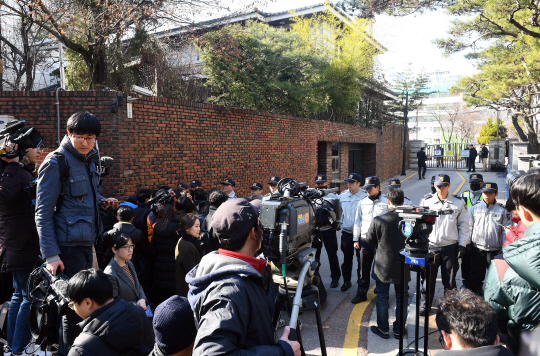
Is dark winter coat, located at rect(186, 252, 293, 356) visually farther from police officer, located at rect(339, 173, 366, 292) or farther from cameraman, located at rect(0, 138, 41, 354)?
police officer, located at rect(339, 173, 366, 292)

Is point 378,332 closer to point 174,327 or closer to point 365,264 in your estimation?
point 365,264

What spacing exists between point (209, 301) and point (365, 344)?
3.47m

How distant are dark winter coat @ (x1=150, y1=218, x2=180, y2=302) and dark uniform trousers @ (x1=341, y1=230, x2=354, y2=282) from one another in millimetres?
2922

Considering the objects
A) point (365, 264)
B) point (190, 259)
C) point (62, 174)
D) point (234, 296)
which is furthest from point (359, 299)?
point (234, 296)

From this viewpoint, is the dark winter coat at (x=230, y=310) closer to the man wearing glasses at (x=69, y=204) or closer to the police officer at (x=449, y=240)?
the man wearing glasses at (x=69, y=204)

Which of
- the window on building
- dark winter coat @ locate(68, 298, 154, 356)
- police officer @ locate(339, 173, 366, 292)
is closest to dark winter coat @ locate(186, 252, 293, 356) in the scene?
dark winter coat @ locate(68, 298, 154, 356)

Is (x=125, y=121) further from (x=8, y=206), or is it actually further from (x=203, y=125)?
(x=8, y=206)

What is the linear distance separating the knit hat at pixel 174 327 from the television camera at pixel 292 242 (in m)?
0.52

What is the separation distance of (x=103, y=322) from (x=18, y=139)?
2481 mm

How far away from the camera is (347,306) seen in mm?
5527

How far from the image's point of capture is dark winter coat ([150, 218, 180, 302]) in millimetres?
4562

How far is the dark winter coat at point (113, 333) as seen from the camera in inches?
89.4

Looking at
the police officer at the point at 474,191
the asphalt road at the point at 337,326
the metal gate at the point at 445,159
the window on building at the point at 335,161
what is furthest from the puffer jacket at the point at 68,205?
the metal gate at the point at 445,159

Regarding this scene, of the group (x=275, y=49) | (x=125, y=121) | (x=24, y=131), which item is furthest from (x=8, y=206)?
(x=275, y=49)
